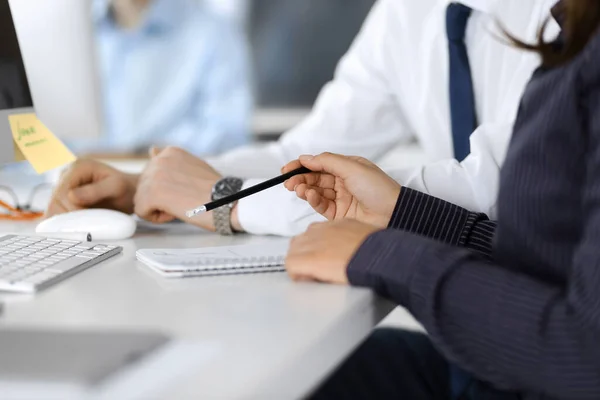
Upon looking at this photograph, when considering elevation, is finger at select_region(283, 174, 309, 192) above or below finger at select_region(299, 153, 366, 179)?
below

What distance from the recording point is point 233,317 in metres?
0.62

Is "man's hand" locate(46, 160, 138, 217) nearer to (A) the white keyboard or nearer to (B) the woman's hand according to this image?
(A) the white keyboard

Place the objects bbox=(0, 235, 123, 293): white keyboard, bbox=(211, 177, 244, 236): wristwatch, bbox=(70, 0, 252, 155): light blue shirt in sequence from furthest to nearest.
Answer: bbox=(70, 0, 252, 155): light blue shirt
bbox=(211, 177, 244, 236): wristwatch
bbox=(0, 235, 123, 293): white keyboard

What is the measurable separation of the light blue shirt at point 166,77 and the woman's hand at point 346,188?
2.21 metres

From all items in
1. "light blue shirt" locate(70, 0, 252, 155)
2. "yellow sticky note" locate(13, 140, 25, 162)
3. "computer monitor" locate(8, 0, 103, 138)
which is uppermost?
"computer monitor" locate(8, 0, 103, 138)

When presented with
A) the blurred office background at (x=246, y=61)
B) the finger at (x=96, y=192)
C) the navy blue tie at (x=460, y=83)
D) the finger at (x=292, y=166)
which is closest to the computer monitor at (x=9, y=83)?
the finger at (x=96, y=192)

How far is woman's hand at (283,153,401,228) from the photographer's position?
0.88 m

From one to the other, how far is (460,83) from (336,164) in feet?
1.58

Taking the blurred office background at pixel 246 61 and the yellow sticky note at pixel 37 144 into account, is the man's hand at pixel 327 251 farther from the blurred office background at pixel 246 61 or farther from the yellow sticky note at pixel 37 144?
the blurred office background at pixel 246 61

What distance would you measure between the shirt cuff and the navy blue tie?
1.28ft

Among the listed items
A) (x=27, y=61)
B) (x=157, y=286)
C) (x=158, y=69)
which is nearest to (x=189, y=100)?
(x=158, y=69)

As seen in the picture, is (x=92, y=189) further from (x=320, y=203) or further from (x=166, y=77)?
(x=166, y=77)

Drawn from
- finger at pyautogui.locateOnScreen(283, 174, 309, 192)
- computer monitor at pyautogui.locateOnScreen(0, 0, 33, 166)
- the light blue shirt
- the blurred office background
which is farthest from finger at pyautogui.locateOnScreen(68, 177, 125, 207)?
the light blue shirt

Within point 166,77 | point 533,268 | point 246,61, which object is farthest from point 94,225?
point 166,77
